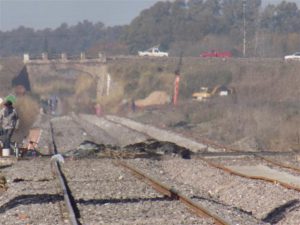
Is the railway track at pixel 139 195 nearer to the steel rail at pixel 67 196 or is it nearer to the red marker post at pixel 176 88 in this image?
the steel rail at pixel 67 196

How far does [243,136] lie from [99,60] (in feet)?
194

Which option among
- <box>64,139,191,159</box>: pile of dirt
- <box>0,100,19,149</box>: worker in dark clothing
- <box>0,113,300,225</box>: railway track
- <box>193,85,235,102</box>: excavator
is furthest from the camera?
<box>193,85,235,102</box>: excavator

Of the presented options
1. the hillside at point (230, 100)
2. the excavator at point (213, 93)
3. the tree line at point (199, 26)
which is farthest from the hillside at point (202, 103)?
the tree line at point (199, 26)

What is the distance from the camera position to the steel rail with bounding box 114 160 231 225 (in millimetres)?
13855

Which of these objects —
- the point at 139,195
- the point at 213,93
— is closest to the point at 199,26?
the point at 213,93

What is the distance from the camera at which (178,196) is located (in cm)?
1678

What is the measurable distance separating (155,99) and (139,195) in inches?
2738

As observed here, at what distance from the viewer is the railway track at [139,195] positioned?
14.5 meters

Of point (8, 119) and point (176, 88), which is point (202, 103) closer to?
point (176, 88)

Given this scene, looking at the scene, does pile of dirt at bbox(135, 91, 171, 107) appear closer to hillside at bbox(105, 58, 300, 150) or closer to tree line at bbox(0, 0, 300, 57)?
hillside at bbox(105, 58, 300, 150)

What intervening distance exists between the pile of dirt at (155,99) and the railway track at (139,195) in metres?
58.8

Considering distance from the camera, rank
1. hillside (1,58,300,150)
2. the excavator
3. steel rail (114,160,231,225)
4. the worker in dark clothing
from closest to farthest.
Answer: steel rail (114,160,231,225), the worker in dark clothing, hillside (1,58,300,150), the excavator

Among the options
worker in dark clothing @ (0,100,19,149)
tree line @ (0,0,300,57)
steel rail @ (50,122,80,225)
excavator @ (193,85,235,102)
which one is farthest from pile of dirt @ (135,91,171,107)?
steel rail @ (50,122,80,225)

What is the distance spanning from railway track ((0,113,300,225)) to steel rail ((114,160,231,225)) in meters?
0.03
